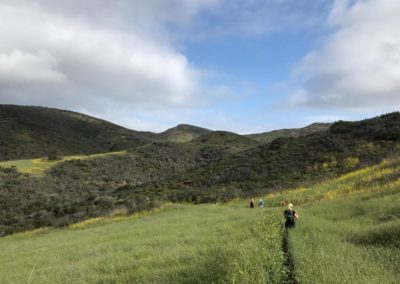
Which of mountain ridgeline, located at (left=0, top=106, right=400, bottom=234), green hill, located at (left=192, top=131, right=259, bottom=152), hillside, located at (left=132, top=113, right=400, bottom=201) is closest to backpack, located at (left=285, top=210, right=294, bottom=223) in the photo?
mountain ridgeline, located at (left=0, top=106, right=400, bottom=234)

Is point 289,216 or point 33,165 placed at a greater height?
point 33,165

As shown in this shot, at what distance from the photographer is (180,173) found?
59250 mm

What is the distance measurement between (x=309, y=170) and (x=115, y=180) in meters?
42.1

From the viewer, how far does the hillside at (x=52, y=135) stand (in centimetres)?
10257

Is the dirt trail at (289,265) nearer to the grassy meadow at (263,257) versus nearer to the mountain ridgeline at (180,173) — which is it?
the grassy meadow at (263,257)

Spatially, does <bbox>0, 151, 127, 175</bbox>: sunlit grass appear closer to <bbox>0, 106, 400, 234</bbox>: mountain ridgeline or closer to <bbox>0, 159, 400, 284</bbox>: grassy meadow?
<bbox>0, 106, 400, 234</bbox>: mountain ridgeline

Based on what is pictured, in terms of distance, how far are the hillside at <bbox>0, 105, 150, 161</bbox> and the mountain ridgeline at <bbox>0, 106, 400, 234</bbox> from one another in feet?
10.5

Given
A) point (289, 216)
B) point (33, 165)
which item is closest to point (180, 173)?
point (33, 165)

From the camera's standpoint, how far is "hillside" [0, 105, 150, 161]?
337 ft

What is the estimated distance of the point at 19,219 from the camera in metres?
40.5

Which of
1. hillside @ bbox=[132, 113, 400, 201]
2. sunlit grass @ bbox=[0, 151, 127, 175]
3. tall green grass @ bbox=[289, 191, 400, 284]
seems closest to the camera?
tall green grass @ bbox=[289, 191, 400, 284]

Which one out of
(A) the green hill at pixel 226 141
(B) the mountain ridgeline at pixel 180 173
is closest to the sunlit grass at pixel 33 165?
(B) the mountain ridgeline at pixel 180 173

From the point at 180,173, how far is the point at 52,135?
77790mm

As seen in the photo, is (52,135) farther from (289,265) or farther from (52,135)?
(289,265)
